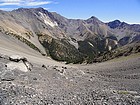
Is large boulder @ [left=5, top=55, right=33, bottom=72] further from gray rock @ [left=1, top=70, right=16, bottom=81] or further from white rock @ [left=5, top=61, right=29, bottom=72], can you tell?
gray rock @ [left=1, top=70, right=16, bottom=81]

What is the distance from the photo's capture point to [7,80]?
36.6 meters

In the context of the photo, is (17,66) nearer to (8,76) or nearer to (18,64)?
(18,64)

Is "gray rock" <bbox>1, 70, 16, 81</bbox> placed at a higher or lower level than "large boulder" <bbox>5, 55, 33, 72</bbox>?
lower

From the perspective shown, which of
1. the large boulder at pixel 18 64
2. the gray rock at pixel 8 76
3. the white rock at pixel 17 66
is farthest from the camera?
the large boulder at pixel 18 64

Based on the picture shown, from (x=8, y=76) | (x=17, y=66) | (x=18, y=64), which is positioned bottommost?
(x=8, y=76)

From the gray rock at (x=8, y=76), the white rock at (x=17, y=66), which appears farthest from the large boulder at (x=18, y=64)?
the gray rock at (x=8, y=76)

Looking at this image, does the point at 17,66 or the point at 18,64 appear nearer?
the point at 17,66

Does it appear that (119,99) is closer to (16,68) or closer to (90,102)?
(90,102)

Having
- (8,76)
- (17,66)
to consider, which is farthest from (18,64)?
(8,76)

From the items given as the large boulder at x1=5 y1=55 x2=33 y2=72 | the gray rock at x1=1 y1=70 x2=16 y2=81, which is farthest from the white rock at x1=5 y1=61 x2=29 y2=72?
the gray rock at x1=1 y1=70 x2=16 y2=81

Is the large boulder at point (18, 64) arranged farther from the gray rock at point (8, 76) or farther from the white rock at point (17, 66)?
the gray rock at point (8, 76)

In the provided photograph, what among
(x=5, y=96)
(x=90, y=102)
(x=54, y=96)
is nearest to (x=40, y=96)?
(x=54, y=96)

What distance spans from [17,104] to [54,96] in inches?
211

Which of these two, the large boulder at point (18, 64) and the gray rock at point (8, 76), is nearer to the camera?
the gray rock at point (8, 76)
